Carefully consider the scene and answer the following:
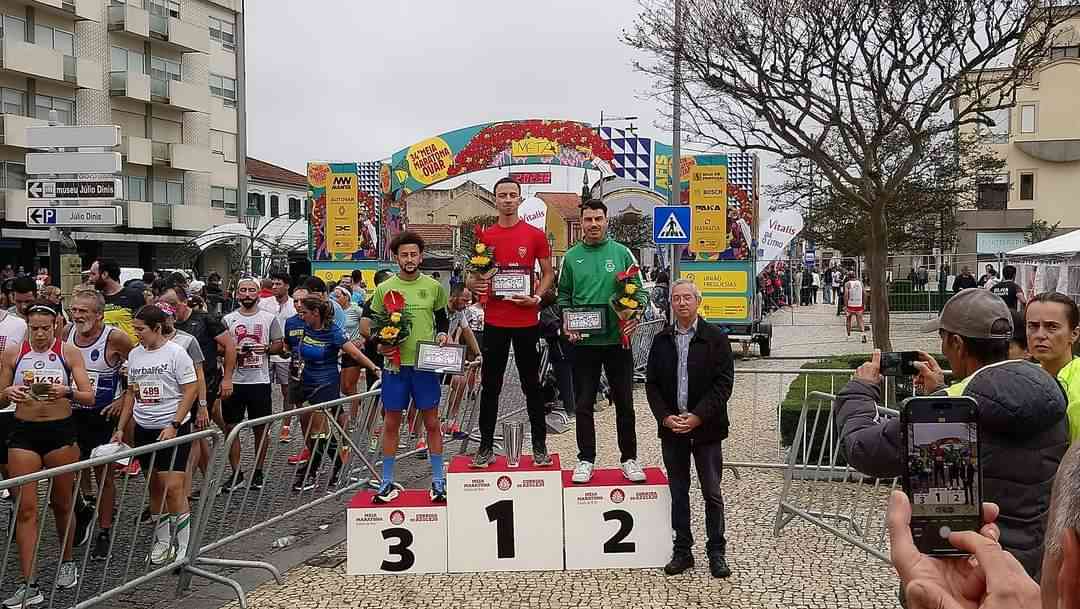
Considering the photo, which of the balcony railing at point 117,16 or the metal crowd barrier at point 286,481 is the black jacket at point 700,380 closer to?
the metal crowd barrier at point 286,481

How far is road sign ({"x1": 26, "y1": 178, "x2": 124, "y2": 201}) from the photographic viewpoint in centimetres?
1205

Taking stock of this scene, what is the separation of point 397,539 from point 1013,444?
412 cm

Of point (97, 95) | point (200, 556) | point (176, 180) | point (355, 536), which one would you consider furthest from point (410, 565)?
point (176, 180)

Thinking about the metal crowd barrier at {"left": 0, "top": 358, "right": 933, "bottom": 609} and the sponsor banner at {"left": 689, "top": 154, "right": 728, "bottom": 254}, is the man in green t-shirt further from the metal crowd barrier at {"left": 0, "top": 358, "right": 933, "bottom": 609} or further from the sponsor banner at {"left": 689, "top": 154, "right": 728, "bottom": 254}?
the sponsor banner at {"left": 689, "top": 154, "right": 728, "bottom": 254}

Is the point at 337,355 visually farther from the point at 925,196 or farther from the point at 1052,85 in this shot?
the point at 1052,85

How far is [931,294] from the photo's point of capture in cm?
3219

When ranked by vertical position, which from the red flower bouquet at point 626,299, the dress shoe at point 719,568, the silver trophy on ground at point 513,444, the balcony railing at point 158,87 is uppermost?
the balcony railing at point 158,87

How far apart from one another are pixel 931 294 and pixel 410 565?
29.5m

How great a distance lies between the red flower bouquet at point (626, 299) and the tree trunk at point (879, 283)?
8.90 metres

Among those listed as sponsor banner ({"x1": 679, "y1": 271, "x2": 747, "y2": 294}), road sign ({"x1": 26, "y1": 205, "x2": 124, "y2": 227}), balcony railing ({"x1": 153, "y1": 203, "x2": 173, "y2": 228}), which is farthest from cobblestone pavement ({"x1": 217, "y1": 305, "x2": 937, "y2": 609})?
balcony railing ({"x1": 153, "y1": 203, "x2": 173, "y2": 228})

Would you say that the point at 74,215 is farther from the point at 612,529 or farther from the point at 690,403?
the point at 690,403

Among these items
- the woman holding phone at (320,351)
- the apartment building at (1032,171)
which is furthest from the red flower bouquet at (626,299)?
the apartment building at (1032,171)

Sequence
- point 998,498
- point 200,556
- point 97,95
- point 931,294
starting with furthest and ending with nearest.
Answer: point 97,95 → point 931,294 → point 200,556 → point 998,498

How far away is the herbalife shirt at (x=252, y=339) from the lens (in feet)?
27.8
